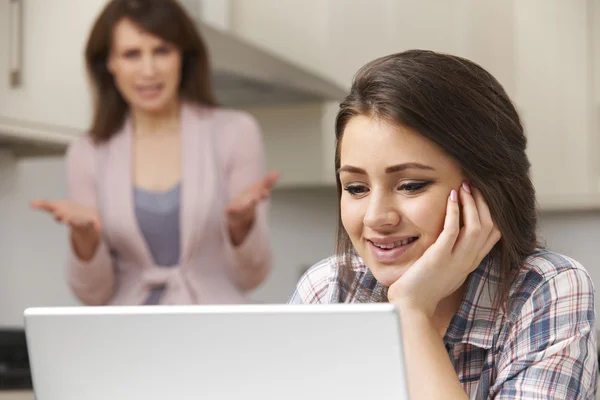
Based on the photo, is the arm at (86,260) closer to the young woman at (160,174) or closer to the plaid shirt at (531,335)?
the young woman at (160,174)

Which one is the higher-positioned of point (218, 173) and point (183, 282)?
point (218, 173)

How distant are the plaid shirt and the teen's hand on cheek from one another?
0.05m

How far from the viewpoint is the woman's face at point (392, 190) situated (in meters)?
1.07

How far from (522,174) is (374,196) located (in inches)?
8.7

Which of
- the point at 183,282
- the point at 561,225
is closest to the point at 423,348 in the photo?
the point at 183,282

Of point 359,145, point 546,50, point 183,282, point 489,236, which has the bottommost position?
point 183,282

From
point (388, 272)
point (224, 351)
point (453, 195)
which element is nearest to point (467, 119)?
point (453, 195)

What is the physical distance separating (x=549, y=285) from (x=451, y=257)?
124mm

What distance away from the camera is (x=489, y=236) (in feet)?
3.70

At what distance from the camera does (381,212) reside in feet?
3.53

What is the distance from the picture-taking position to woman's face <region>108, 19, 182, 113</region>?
2.50 m

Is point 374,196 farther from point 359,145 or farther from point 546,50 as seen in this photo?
point 546,50

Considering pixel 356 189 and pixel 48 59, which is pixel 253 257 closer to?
A: pixel 48 59

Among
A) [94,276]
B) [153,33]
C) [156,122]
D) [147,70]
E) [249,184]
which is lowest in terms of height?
[94,276]
